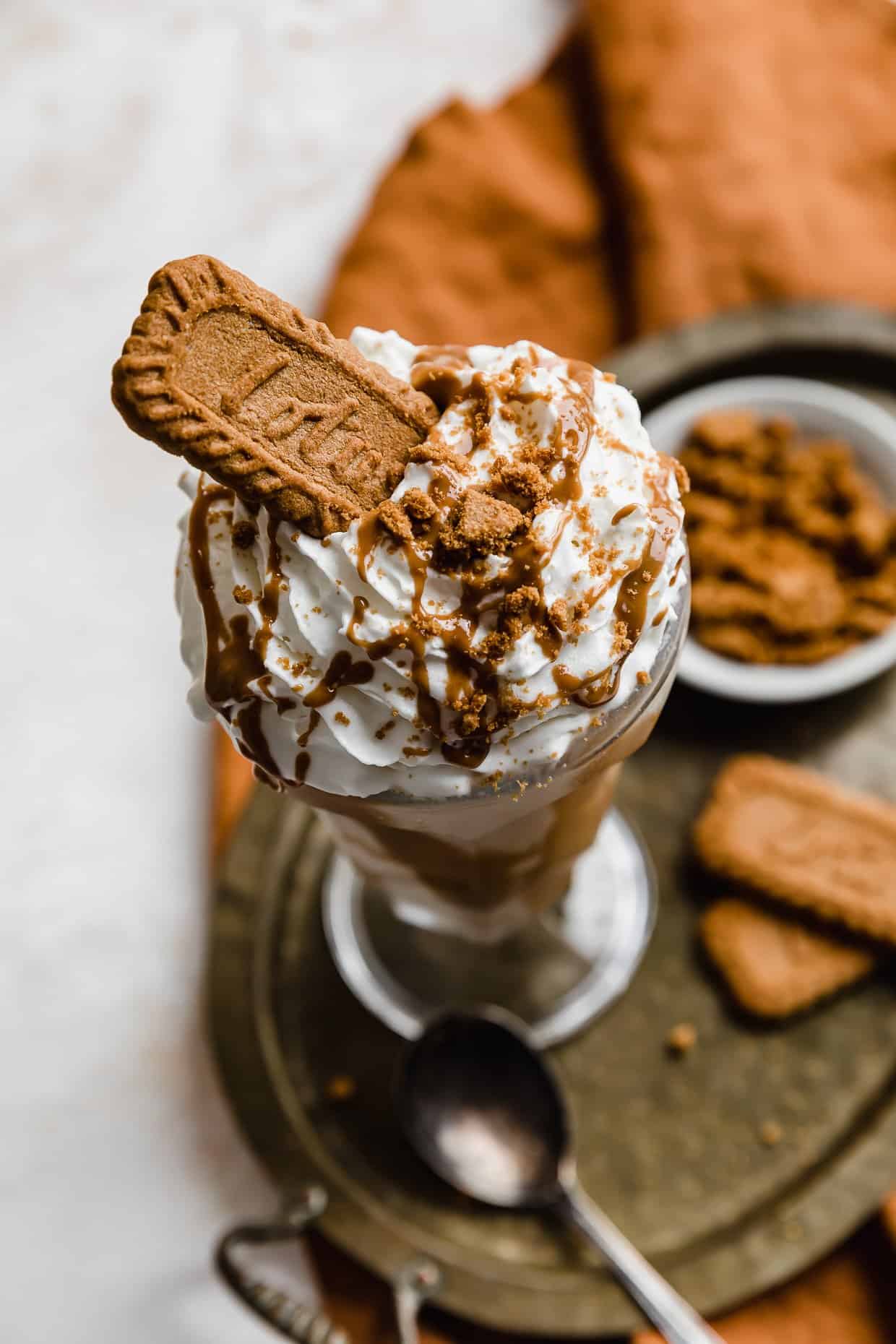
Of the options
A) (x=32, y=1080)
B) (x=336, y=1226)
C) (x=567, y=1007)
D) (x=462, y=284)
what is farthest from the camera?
(x=462, y=284)

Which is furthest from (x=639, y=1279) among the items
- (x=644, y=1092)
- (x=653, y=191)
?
(x=653, y=191)

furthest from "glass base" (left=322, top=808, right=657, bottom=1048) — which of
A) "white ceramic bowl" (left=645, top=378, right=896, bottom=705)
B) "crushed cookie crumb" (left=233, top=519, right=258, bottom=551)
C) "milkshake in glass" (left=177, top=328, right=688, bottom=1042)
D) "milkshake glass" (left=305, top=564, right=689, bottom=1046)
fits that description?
"crushed cookie crumb" (left=233, top=519, right=258, bottom=551)

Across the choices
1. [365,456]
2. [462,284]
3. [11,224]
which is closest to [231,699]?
[365,456]

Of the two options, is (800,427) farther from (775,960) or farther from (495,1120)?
(495,1120)

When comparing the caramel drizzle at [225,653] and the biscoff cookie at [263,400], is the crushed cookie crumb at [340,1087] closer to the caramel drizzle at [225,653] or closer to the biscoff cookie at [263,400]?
the caramel drizzle at [225,653]

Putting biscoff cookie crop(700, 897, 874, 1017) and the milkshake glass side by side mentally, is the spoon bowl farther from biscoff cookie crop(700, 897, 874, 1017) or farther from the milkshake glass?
biscoff cookie crop(700, 897, 874, 1017)

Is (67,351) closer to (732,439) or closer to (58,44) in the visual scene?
(58,44)
